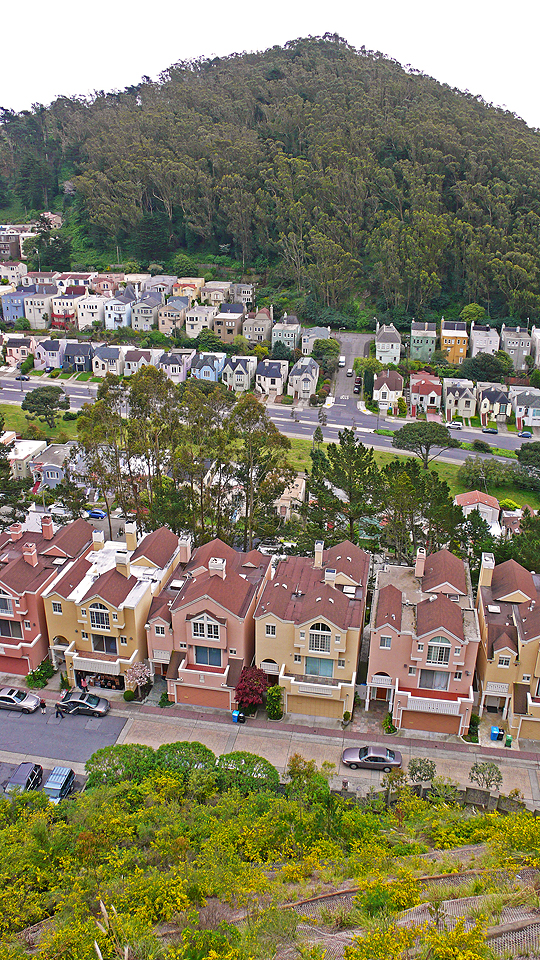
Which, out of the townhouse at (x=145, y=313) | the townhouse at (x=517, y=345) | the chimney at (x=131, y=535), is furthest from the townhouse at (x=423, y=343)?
the chimney at (x=131, y=535)

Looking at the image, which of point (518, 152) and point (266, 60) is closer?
point (518, 152)

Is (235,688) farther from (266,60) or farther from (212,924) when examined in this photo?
(266,60)

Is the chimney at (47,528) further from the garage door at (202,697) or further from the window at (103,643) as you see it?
the garage door at (202,697)

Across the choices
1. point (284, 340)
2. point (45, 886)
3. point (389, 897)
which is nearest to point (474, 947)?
point (389, 897)

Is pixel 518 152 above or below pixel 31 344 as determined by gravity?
above

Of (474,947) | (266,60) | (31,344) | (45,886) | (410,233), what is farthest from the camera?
(266,60)

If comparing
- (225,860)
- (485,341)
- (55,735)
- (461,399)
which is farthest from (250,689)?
(485,341)
